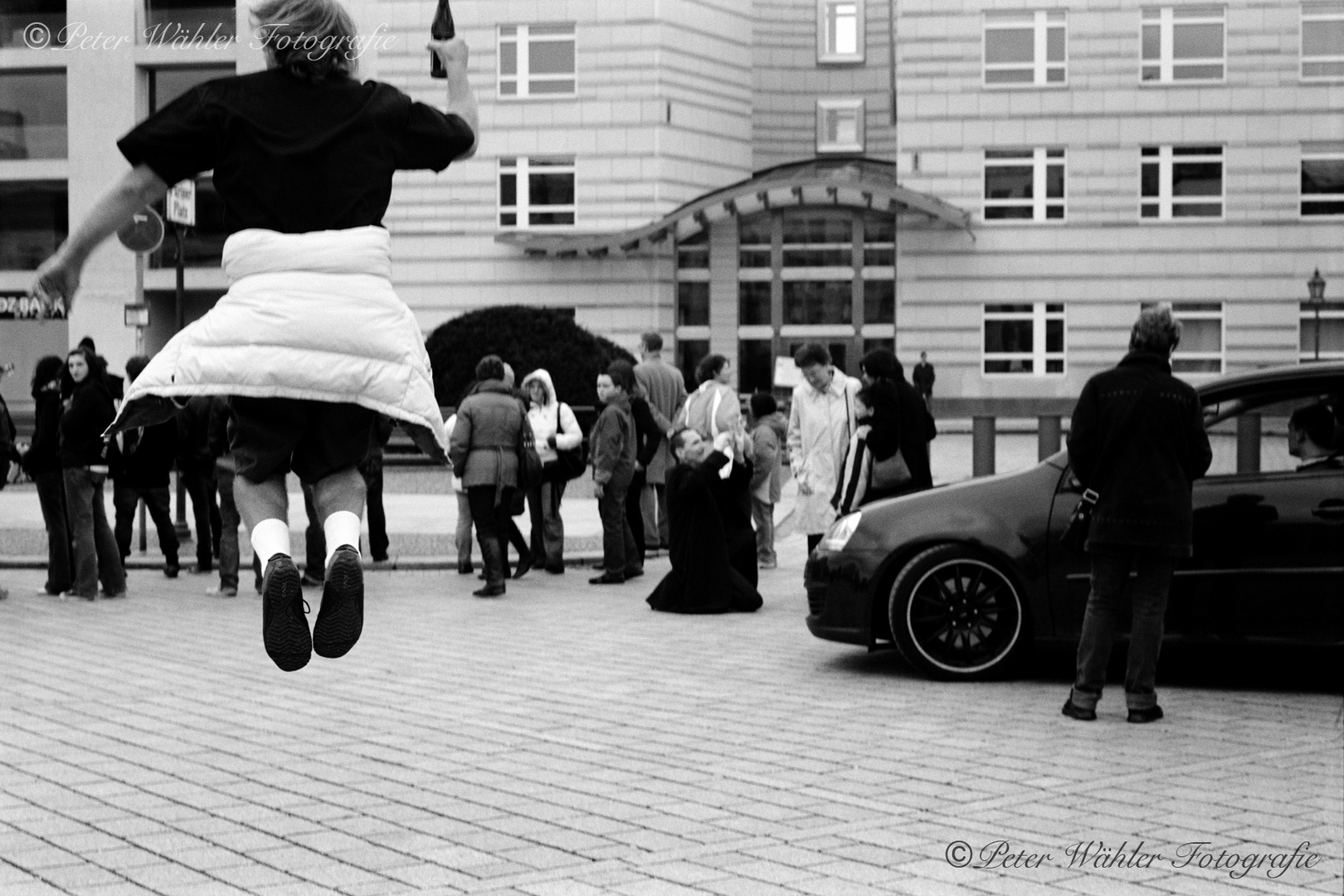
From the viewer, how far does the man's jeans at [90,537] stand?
15320 mm

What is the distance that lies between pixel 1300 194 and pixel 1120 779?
39.1m

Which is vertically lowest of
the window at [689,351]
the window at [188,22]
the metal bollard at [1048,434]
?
the metal bollard at [1048,434]

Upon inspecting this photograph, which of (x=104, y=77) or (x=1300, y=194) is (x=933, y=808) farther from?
(x=104, y=77)

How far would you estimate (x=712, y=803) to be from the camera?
700cm

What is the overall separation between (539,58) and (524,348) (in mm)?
11458

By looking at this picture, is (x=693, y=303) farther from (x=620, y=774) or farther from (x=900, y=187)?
(x=620, y=774)

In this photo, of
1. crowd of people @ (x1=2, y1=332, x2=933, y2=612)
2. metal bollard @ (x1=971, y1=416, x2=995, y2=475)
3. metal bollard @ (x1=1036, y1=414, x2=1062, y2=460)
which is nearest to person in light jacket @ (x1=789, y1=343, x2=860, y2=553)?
crowd of people @ (x1=2, y1=332, x2=933, y2=612)

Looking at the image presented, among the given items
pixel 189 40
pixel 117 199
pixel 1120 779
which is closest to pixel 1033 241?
pixel 189 40

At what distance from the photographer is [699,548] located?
1437cm

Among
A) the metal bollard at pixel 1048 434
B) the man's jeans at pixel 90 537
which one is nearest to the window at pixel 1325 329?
the metal bollard at pixel 1048 434

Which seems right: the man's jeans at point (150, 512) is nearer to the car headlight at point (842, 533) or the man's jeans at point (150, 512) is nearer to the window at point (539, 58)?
the car headlight at point (842, 533)

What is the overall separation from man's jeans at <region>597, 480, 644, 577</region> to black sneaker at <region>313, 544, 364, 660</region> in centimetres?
1219

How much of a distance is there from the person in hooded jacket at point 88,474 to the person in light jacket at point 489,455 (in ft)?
9.57

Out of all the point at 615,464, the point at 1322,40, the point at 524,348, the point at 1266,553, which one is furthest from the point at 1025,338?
the point at 1266,553
